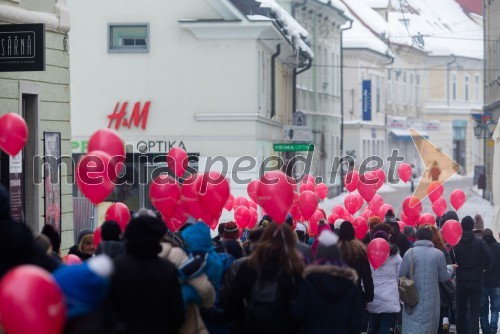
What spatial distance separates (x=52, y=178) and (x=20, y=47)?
112 inches

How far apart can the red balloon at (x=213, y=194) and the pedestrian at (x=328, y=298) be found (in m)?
3.30

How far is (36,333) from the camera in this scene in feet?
16.6

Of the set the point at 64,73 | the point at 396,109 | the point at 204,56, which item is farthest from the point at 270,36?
the point at 396,109

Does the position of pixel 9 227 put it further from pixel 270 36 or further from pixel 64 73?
pixel 270 36

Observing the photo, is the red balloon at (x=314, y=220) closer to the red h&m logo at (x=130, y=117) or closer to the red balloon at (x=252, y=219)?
the red balloon at (x=252, y=219)

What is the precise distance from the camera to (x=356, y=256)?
A: 11906 millimetres

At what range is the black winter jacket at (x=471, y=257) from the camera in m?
14.4

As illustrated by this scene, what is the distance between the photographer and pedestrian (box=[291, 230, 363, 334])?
338 inches

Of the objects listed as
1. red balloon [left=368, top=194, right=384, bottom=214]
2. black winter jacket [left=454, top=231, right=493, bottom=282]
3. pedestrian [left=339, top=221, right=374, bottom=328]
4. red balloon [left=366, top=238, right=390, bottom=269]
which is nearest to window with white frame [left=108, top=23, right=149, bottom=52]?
red balloon [left=368, top=194, right=384, bottom=214]

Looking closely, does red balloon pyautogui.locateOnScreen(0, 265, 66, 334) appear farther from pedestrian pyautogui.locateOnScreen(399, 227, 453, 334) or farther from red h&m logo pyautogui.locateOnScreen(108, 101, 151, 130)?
red h&m logo pyautogui.locateOnScreen(108, 101, 151, 130)

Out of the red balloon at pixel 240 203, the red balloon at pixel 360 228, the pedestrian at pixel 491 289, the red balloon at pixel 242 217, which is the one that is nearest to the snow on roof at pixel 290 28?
the red balloon at pixel 240 203

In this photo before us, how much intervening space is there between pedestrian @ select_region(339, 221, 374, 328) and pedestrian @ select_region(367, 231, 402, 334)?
41.3 inches

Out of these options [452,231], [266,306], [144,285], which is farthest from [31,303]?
[452,231]

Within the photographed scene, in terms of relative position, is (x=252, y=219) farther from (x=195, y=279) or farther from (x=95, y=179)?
(x=195, y=279)
